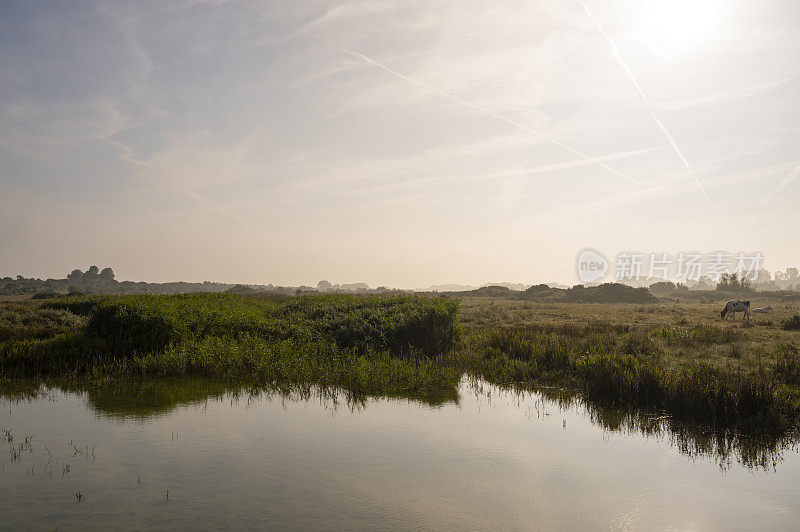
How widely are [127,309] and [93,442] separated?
10.8m

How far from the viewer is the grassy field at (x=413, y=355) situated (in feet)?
41.6

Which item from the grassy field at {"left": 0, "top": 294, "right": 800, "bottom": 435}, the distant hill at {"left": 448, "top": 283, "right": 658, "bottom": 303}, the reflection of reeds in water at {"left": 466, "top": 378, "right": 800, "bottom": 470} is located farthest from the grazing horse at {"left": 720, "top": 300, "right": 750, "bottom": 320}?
the distant hill at {"left": 448, "top": 283, "right": 658, "bottom": 303}

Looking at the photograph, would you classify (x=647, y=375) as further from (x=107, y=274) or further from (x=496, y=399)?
(x=107, y=274)

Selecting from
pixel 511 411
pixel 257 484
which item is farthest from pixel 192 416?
pixel 511 411

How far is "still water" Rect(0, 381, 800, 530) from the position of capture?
6.86 m

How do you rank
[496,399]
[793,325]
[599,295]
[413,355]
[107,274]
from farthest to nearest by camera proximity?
[107,274], [599,295], [793,325], [413,355], [496,399]

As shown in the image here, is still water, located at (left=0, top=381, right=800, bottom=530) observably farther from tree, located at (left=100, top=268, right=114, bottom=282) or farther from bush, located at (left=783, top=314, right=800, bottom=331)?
tree, located at (left=100, top=268, right=114, bottom=282)

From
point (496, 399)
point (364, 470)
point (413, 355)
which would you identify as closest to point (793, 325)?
point (413, 355)

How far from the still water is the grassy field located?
5.22 feet

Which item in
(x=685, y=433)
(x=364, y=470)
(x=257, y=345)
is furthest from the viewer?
(x=257, y=345)

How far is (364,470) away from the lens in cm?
852

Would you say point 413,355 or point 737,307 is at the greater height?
point 737,307

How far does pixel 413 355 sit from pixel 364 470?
10.5 m

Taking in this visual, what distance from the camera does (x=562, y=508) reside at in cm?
727
